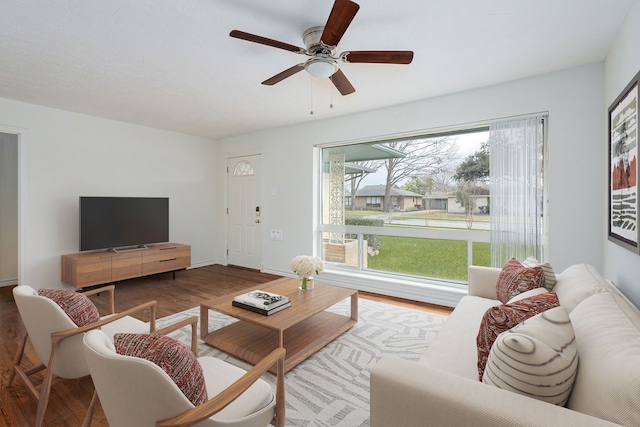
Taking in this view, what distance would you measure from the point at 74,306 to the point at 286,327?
124 cm

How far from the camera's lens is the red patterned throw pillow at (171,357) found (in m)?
1.03

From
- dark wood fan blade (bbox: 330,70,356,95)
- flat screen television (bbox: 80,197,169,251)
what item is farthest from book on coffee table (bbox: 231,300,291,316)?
flat screen television (bbox: 80,197,169,251)

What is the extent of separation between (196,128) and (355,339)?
13.9 ft

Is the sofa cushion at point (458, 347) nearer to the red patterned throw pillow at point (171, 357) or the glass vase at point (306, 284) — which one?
the red patterned throw pillow at point (171, 357)

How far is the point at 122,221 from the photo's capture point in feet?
14.3

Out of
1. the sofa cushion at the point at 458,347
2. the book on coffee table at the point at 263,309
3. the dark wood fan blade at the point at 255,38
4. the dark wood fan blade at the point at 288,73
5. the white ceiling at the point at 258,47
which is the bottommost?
the book on coffee table at the point at 263,309

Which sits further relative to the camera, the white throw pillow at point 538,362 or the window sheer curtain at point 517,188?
the window sheer curtain at point 517,188

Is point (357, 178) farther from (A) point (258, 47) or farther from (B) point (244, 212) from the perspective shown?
(A) point (258, 47)

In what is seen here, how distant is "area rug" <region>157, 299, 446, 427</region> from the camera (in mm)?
1772

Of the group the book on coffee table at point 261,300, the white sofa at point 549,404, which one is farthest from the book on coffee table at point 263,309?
the white sofa at point 549,404

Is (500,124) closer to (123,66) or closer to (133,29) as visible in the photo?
(133,29)

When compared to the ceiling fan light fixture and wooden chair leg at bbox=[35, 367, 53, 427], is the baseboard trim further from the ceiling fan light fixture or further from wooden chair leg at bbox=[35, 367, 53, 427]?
wooden chair leg at bbox=[35, 367, 53, 427]

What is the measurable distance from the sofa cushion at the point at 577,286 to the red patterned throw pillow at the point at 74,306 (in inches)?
100

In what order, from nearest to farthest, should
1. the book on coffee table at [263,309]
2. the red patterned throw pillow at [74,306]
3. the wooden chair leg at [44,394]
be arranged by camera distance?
the wooden chair leg at [44,394] → the red patterned throw pillow at [74,306] → the book on coffee table at [263,309]
